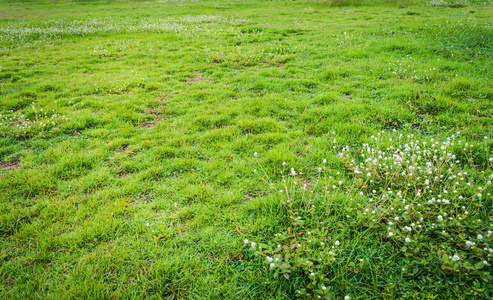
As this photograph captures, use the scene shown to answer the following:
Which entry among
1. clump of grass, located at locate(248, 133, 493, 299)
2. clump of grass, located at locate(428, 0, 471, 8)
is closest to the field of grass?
clump of grass, located at locate(248, 133, 493, 299)

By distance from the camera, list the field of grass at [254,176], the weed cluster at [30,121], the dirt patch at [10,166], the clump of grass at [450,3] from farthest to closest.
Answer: the clump of grass at [450,3]
the weed cluster at [30,121]
the dirt patch at [10,166]
the field of grass at [254,176]

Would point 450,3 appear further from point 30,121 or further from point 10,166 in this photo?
point 10,166

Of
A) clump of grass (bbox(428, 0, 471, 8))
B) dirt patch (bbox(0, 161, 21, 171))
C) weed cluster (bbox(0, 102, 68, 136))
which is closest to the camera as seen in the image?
dirt patch (bbox(0, 161, 21, 171))

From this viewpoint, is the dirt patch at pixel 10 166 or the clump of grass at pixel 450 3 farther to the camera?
the clump of grass at pixel 450 3

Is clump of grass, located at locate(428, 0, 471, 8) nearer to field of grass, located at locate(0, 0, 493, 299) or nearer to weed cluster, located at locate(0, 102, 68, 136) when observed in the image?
field of grass, located at locate(0, 0, 493, 299)

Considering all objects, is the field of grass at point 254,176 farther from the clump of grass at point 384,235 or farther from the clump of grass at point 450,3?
the clump of grass at point 450,3

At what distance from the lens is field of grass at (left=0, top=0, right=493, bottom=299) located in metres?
3.01

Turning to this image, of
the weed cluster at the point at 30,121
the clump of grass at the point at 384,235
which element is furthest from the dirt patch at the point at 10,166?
the clump of grass at the point at 384,235

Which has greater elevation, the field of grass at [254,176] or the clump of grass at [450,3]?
the clump of grass at [450,3]

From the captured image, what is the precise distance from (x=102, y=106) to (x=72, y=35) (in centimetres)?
1514

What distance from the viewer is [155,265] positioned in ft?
10.5

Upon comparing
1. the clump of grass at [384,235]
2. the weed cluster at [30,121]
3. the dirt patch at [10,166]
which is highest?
the weed cluster at [30,121]

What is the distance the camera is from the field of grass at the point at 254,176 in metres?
3.01

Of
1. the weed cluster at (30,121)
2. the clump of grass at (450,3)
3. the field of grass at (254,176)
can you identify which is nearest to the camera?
the field of grass at (254,176)
